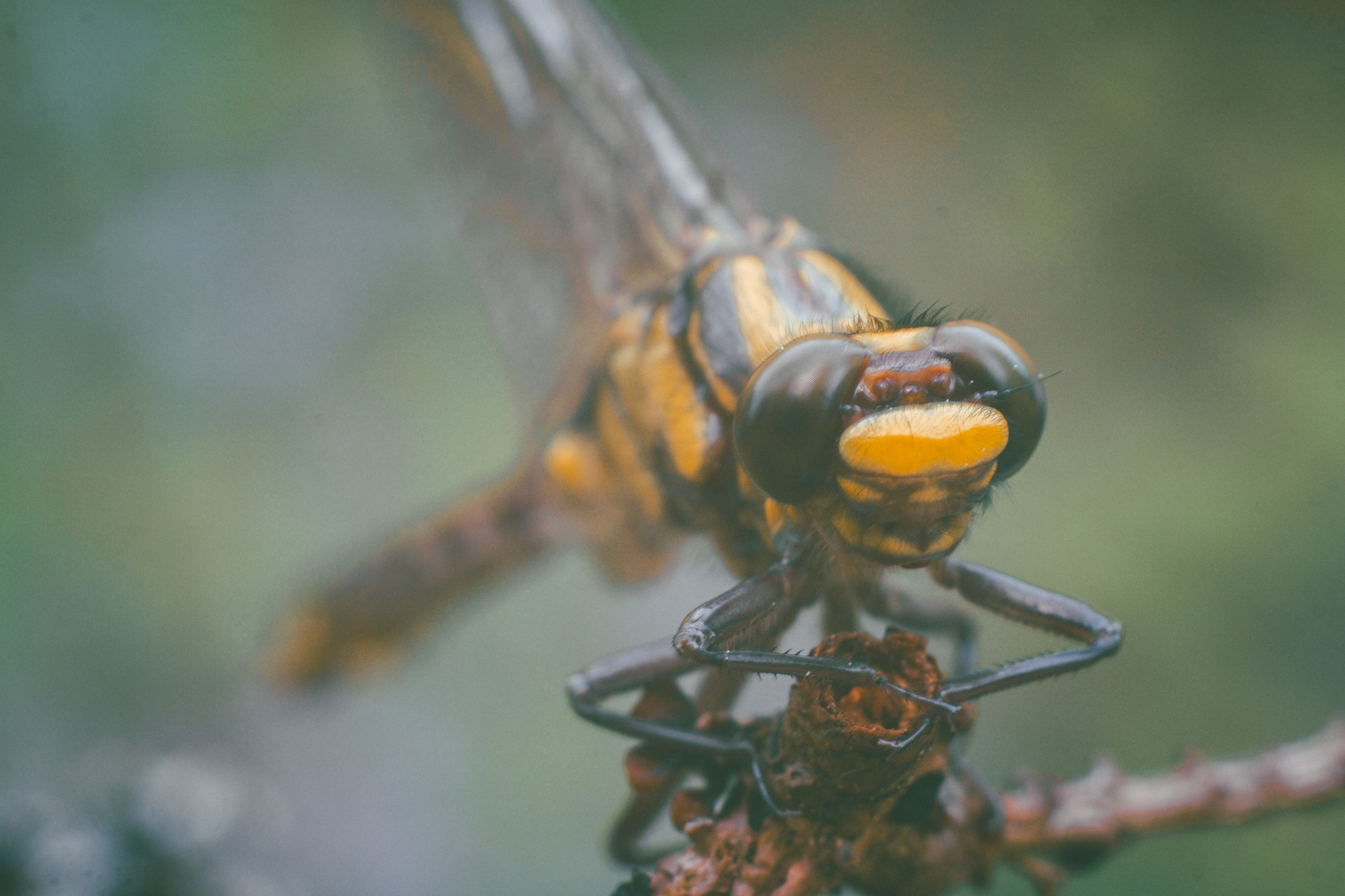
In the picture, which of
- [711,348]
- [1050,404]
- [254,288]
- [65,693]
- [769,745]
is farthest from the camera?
Result: [254,288]

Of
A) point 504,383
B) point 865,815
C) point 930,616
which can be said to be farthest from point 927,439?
point 504,383

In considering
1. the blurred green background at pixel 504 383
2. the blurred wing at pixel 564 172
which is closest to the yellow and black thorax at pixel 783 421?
the blurred wing at pixel 564 172

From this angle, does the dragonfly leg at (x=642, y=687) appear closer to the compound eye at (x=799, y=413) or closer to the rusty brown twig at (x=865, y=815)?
the rusty brown twig at (x=865, y=815)

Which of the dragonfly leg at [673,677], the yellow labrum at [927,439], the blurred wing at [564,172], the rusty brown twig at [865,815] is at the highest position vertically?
the blurred wing at [564,172]

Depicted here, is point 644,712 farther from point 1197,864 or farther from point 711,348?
point 1197,864

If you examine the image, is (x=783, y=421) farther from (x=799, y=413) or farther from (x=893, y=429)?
(x=893, y=429)

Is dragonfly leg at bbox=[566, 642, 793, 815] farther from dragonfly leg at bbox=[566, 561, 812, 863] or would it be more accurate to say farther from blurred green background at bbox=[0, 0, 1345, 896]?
blurred green background at bbox=[0, 0, 1345, 896]

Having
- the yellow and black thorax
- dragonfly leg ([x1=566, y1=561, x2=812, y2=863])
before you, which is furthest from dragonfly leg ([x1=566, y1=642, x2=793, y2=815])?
the yellow and black thorax

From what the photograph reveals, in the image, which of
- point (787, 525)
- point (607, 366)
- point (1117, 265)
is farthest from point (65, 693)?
point (1117, 265)

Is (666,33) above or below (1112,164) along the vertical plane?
above
